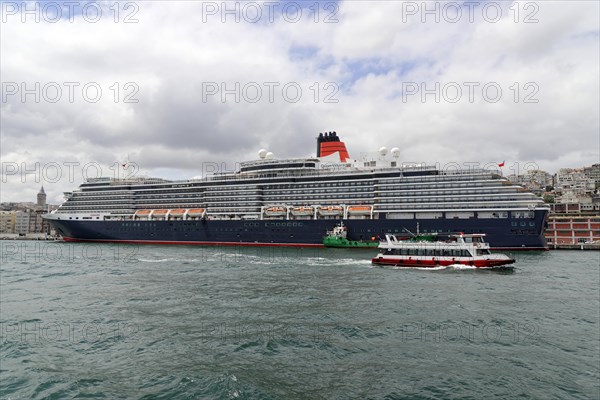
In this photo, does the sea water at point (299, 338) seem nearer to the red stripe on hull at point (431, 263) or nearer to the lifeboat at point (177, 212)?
the red stripe on hull at point (431, 263)

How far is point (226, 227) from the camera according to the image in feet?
252

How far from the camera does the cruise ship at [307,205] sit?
6150 centimetres

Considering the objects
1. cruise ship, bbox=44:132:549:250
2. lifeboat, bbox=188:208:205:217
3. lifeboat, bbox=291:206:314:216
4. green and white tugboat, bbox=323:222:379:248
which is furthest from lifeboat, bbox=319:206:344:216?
lifeboat, bbox=188:208:205:217

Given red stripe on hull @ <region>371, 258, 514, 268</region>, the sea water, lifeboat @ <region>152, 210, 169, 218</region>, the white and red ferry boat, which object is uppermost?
lifeboat @ <region>152, 210, 169, 218</region>

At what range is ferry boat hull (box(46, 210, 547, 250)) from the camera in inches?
2333

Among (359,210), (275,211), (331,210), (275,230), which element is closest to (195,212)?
(275,211)

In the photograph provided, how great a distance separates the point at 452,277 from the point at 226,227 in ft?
160

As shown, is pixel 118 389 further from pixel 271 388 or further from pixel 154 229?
pixel 154 229

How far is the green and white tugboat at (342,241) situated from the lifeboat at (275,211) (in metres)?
11.1

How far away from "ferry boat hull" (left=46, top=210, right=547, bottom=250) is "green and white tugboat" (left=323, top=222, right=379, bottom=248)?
129cm

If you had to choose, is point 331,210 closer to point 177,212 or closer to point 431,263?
point 431,263

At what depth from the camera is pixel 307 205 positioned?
248 ft

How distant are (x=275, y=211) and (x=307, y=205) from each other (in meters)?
6.03

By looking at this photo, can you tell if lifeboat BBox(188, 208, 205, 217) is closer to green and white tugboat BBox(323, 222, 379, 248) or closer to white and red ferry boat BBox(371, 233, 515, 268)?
green and white tugboat BBox(323, 222, 379, 248)
